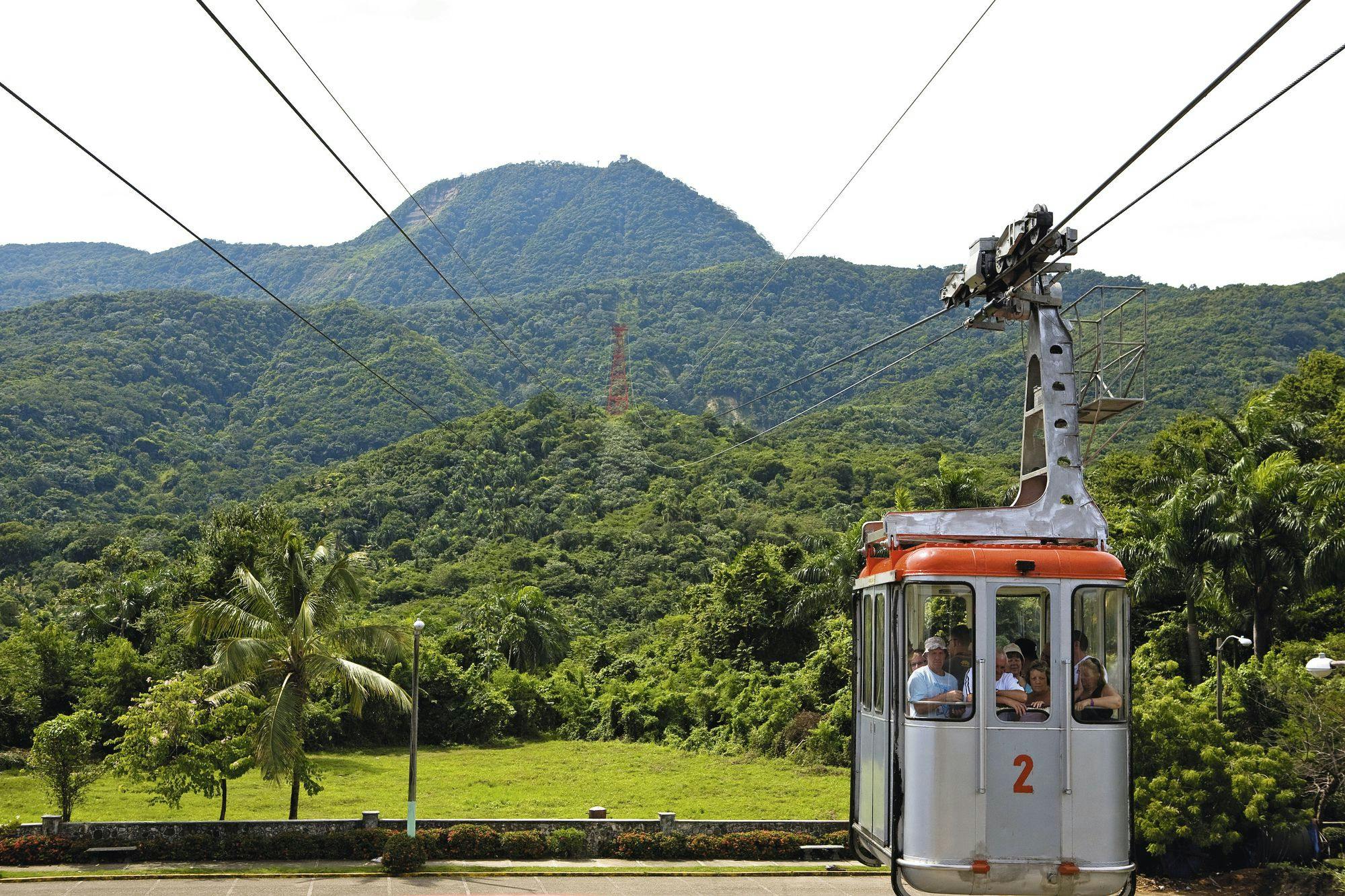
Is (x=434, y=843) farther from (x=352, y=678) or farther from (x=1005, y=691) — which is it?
(x=1005, y=691)

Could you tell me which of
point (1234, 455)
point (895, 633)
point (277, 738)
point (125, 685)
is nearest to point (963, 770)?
point (895, 633)

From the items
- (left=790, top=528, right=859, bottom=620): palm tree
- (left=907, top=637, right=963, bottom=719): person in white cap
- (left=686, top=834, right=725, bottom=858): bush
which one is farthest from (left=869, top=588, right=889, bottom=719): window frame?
(left=790, top=528, right=859, bottom=620): palm tree

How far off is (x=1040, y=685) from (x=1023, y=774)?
0.81 metres

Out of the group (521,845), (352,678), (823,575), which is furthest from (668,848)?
(823,575)

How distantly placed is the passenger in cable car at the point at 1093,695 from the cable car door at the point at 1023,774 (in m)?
0.14

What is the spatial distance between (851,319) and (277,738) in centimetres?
15175

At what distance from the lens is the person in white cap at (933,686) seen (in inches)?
422

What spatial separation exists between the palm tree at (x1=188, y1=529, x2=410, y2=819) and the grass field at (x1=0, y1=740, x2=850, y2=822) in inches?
189

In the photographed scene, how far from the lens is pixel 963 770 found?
1062cm

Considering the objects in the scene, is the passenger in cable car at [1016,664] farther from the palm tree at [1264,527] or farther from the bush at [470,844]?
the palm tree at [1264,527]

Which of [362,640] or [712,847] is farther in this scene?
[362,640]

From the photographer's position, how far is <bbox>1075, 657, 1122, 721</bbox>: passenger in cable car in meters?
10.8

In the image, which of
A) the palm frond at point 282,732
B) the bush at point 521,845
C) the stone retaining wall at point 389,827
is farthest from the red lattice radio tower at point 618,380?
the bush at point 521,845

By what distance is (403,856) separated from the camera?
24.9 m
